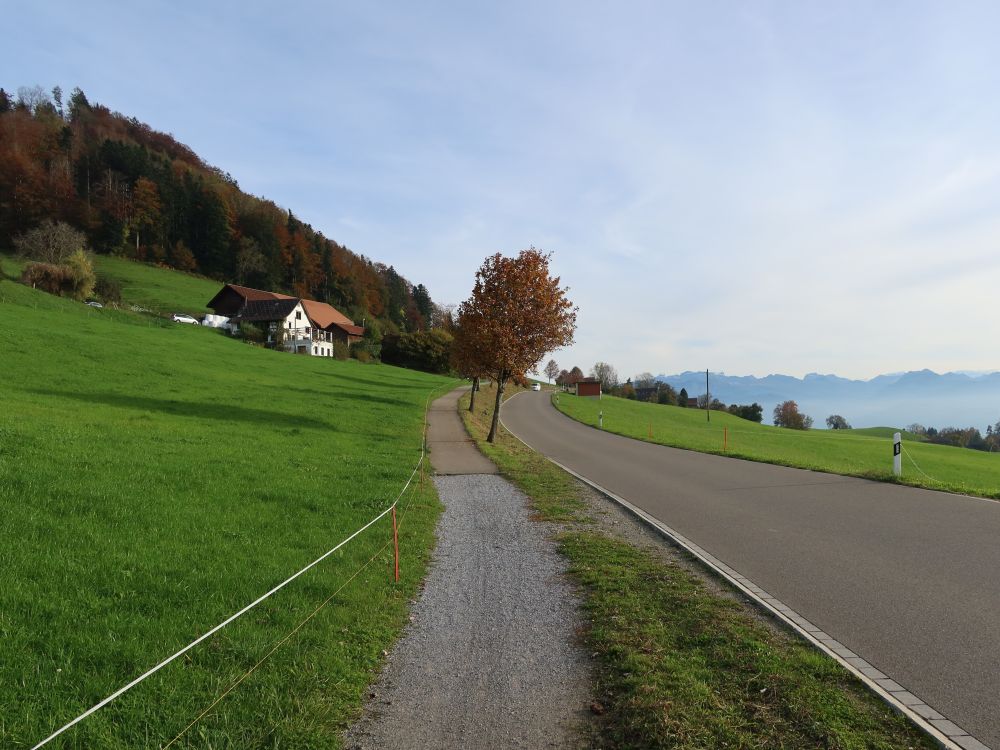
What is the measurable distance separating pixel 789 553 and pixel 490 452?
496 inches

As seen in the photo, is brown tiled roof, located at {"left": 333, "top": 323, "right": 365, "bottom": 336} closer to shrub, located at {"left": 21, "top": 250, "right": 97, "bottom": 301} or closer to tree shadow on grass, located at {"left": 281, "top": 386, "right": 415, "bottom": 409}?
shrub, located at {"left": 21, "top": 250, "right": 97, "bottom": 301}

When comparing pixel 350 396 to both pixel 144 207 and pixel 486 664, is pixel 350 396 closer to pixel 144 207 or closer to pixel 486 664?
pixel 486 664

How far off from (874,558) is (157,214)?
11526 centimetres

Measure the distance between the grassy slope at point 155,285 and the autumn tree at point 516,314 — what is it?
61764 mm

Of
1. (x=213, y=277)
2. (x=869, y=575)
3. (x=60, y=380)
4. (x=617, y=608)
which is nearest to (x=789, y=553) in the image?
(x=869, y=575)

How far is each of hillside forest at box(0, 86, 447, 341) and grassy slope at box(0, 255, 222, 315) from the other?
19.9ft

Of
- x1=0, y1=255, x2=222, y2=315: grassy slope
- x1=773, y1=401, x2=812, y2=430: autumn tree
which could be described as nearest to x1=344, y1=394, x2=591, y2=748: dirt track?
x1=0, y1=255, x2=222, y2=315: grassy slope

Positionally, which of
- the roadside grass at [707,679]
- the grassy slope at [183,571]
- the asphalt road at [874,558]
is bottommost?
the grassy slope at [183,571]

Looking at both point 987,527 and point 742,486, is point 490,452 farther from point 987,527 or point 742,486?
point 987,527

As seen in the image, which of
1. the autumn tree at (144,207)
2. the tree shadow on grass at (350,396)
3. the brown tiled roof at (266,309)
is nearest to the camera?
the tree shadow on grass at (350,396)

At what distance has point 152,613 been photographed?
16.0 ft

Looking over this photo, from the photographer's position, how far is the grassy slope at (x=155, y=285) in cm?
7362

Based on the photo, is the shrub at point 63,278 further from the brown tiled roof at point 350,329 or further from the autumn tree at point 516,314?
the autumn tree at point 516,314

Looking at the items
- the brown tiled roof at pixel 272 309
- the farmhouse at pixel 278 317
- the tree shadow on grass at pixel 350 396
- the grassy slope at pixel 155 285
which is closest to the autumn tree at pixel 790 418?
the brown tiled roof at pixel 272 309
